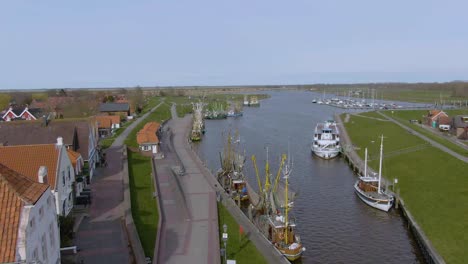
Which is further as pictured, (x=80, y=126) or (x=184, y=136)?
(x=184, y=136)

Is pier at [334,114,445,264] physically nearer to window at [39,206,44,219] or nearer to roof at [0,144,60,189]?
window at [39,206,44,219]

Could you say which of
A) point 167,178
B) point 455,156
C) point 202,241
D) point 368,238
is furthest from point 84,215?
point 455,156

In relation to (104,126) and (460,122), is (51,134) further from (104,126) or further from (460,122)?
(460,122)

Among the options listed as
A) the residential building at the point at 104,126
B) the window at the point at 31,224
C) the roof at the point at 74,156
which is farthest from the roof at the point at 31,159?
the residential building at the point at 104,126

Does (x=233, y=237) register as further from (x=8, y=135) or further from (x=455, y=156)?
(x=455, y=156)

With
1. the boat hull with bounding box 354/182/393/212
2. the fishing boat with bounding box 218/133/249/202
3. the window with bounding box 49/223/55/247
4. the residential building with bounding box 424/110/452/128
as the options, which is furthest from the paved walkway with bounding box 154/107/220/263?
the residential building with bounding box 424/110/452/128

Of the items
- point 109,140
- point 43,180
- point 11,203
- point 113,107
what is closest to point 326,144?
point 109,140

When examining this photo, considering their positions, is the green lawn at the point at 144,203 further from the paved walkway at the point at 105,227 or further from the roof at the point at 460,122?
the roof at the point at 460,122
